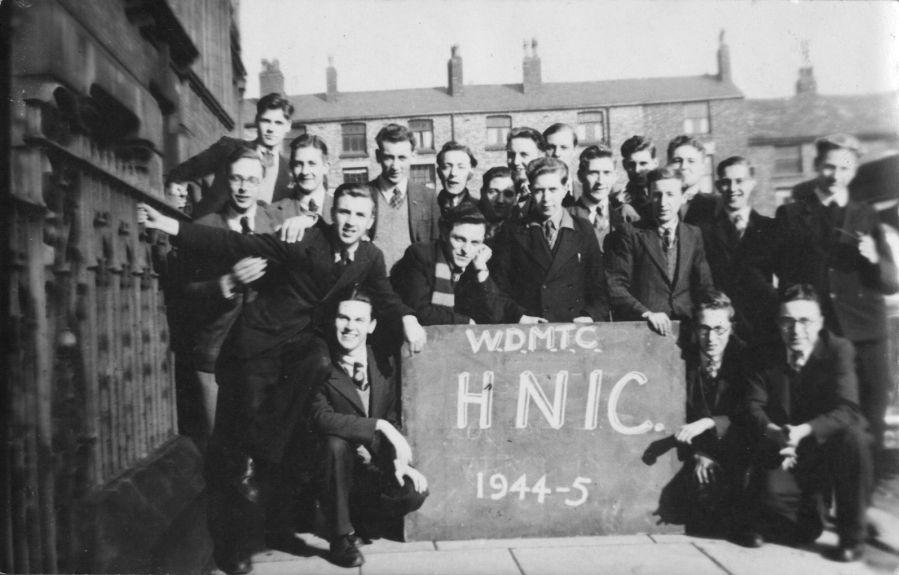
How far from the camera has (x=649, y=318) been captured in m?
3.68

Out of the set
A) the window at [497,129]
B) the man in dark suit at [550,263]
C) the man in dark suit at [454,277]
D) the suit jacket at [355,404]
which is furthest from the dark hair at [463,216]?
the window at [497,129]

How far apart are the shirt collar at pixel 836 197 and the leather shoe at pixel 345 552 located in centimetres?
326

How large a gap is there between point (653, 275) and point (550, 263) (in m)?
0.60

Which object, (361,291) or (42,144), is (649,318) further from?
(42,144)

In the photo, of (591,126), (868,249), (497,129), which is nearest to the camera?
(868,249)

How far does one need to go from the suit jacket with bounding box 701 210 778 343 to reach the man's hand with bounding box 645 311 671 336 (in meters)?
0.48

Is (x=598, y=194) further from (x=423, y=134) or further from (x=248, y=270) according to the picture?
(x=423, y=134)

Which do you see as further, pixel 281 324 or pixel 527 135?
pixel 527 135

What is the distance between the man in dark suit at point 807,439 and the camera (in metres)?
3.36

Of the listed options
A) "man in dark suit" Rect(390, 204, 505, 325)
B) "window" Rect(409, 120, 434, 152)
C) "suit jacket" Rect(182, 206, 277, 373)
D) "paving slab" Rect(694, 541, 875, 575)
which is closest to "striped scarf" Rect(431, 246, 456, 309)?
"man in dark suit" Rect(390, 204, 505, 325)

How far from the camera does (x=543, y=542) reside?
3596 mm

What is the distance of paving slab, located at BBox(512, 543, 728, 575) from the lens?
3283 mm

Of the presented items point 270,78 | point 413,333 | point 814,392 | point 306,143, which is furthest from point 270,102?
point 814,392

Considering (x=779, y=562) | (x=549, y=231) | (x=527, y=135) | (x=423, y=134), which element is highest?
(x=423, y=134)
